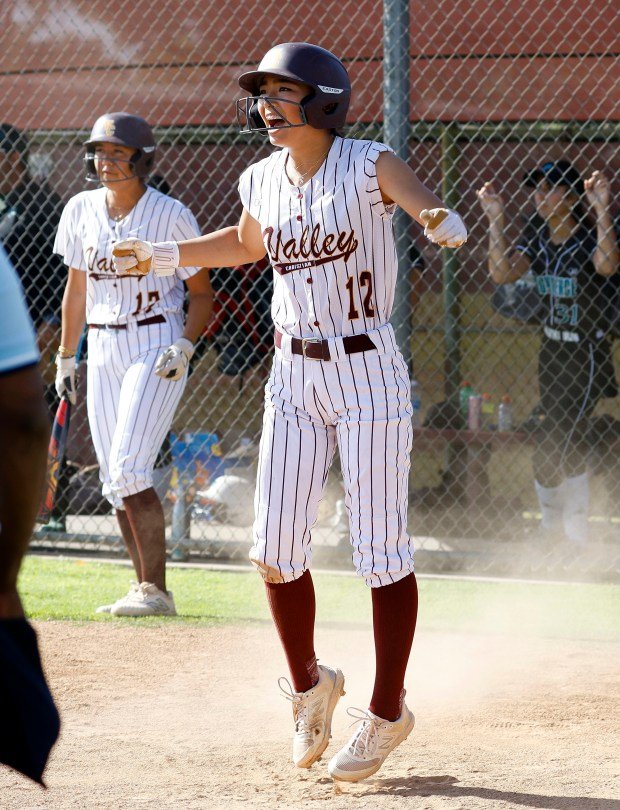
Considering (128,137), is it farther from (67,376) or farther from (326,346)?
(326,346)

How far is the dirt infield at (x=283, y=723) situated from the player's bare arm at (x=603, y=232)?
2.06 meters

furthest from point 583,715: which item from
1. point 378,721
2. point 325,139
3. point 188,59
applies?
point 188,59

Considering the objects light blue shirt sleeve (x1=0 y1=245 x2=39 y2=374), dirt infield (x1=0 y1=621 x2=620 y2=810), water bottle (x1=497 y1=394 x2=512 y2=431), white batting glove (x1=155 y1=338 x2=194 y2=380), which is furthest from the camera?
water bottle (x1=497 y1=394 x2=512 y2=431)

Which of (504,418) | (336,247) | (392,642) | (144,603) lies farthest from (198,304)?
(504,418)

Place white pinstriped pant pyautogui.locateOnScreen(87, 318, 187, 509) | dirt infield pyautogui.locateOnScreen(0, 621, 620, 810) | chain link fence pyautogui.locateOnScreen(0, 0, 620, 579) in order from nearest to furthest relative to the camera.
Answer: dirt infield pyautogui.locateOnScreen(0, 621, 620, 810) < white pinstriped pant pyautogui.locateOnScreen(87, 318, 187, 509) < chain link fence pyautogui.locateOnScreen(0, 0, 620, 579)

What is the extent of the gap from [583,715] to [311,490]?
1165 mm

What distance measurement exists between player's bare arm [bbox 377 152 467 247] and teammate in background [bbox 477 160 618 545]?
2.99 metres

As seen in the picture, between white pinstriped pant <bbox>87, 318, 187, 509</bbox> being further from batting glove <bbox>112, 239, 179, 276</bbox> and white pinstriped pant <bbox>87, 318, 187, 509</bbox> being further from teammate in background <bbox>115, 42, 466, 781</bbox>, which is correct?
teammate in background <bbox>115, 42, 466, 781</bbox>

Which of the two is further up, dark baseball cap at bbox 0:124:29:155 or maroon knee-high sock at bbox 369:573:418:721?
dark baseball cap at bbox 0:124:29:155

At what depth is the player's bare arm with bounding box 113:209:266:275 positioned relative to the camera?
339cm

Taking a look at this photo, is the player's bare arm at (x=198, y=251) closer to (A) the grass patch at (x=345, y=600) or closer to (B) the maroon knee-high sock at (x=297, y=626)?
(B) the maroon knee-high sock at (x=297, y=626)

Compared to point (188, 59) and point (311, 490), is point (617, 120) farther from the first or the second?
point (311, 490)

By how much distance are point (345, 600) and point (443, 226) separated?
3067mm

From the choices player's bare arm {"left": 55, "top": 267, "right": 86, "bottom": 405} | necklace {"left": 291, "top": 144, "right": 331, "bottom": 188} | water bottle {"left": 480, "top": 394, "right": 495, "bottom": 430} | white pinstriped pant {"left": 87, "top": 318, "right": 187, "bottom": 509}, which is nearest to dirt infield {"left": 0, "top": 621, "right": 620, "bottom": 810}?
white pinstriped pant {"left": 87, "top": 318, "right": 187, "bottom": 509}
